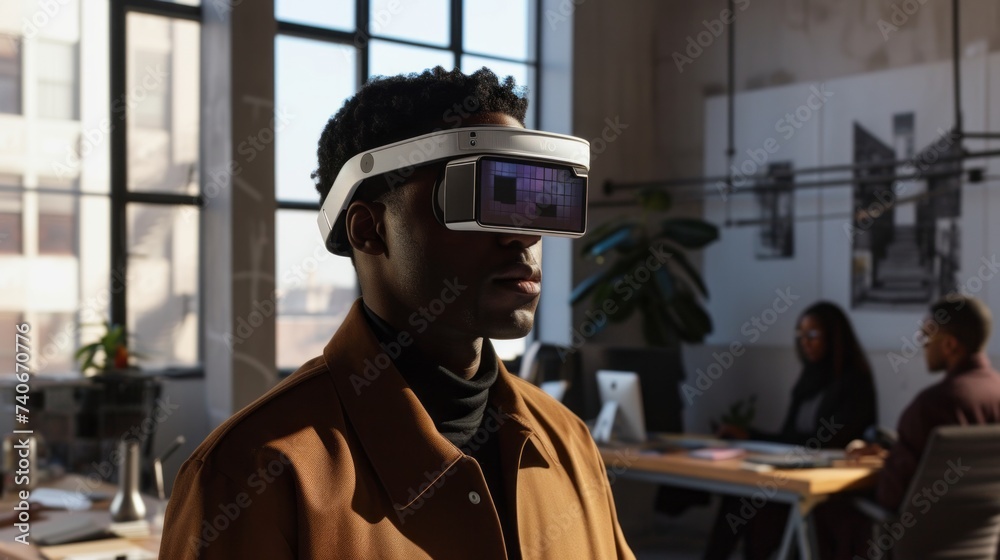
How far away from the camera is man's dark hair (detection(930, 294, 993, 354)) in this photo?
12.9 feet

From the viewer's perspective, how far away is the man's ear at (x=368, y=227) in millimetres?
1102

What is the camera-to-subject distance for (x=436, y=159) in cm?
106

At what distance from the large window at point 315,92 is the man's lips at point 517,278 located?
4492 mm

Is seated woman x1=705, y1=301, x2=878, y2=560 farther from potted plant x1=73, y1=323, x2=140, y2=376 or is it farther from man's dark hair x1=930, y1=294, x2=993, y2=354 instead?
potted plant x1=73, y1=323, x2=140, y2=376

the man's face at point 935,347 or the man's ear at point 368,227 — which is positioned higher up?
the man's ear at point 368,227

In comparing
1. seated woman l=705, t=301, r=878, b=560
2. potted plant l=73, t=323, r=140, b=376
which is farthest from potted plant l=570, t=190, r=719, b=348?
potted plant l=73, t=323, r=140, b=376

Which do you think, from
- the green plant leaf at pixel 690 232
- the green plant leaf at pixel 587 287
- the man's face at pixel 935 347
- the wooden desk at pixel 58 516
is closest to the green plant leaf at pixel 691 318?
the green plant leaf at pixel 690 232

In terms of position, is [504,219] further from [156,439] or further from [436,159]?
[156,439]

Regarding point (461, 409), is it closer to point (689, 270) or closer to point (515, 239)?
point (515, 239)

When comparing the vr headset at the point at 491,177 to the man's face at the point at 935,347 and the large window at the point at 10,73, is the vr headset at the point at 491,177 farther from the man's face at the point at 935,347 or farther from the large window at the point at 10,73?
the large window at the point at 10,73

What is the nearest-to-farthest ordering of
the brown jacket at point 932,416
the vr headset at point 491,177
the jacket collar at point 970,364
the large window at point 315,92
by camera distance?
the vr headset at point 491,177 < the brown jacket at point 932,416 < the jacket collar at point 970,364 < the large window at point 315,92

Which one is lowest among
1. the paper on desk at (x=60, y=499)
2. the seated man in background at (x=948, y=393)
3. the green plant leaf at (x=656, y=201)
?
the paper on desk at (x=60, y=499)

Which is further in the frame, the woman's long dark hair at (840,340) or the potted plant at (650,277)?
the potted plant at (650,277)

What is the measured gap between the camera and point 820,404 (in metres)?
5.10
